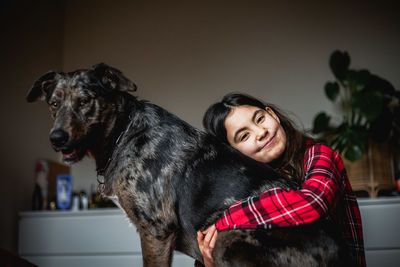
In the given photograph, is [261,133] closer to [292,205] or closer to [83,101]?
[292,205]

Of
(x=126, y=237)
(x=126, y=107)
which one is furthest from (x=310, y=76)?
(x=126, y=107)

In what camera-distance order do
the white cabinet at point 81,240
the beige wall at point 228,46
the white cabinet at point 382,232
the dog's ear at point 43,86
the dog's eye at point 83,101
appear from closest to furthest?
the dog's eye at point 83,101 → the dog's ear at point 43,86 → the white cabinet at point 382,232 → the white cabinet at point 81,240 → the beige wall at point 228,46

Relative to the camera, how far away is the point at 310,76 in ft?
12.3

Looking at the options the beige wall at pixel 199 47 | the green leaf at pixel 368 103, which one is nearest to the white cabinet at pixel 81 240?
the beige wall at pixel 199 47

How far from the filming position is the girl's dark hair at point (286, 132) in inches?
60.9

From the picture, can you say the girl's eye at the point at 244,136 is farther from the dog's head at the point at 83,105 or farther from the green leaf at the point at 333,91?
the green leaf at the point at 333,91

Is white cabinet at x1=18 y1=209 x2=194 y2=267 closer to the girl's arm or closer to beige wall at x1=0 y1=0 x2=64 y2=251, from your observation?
beige wall at x1=0 y1=0 x2=64 y2=251

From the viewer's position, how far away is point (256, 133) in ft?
5.04

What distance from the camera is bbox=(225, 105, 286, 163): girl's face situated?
60.6 inches

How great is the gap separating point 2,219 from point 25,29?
1878 mm

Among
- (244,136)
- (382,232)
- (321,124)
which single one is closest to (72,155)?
(244,136)

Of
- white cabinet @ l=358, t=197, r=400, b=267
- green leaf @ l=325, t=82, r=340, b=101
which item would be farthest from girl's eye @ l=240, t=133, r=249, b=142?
green leaf @ l=325, t=82, r=340, b=101

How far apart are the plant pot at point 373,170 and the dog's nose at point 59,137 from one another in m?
2.65

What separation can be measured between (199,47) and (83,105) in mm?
2903
